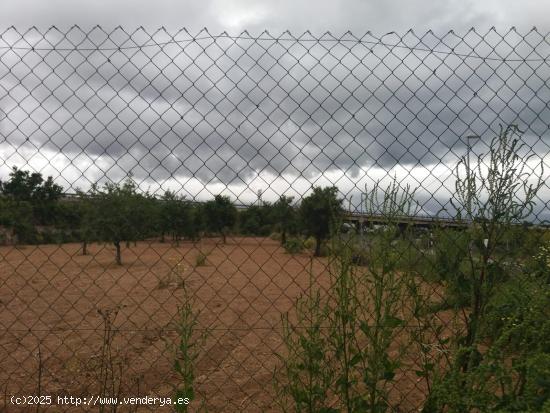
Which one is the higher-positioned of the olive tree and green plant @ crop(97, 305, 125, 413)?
the olive tree

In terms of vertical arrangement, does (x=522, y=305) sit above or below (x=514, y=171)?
below

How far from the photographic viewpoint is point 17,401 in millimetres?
3936

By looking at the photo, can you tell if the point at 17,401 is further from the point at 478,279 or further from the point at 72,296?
the point at 72,296

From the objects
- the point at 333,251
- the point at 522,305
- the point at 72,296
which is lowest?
the point at 72,296

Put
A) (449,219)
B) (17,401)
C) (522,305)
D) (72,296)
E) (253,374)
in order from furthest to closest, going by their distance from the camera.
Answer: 1. (72,296)
2. (253,374)
3. (17,401)
4. (449,219)
5. (522,305)

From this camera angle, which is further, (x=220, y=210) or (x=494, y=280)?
(x=220, y=210)

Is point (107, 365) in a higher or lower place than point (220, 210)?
lower

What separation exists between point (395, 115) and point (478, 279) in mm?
877

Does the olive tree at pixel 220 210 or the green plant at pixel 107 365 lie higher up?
the olive tree at pixel 220 210

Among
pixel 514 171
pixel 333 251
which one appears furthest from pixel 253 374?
pixel 514 171

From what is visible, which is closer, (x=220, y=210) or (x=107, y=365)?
(x=107, y=365)

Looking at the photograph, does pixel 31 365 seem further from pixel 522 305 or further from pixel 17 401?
pixel 522 305

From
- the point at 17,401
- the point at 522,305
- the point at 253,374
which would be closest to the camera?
the point at 522,305

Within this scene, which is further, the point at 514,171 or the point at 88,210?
the point at 88,210
